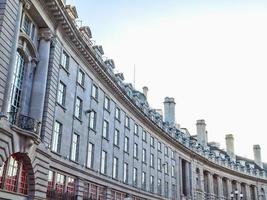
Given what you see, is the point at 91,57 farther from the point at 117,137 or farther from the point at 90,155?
the point at 117,137

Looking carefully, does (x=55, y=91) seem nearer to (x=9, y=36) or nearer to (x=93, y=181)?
(x=9, y=36)

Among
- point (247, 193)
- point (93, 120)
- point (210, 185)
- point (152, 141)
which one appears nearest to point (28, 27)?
point (93, 120)

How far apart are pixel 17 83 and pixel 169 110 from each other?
1984 inches

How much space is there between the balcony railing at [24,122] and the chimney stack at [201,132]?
6071 cm

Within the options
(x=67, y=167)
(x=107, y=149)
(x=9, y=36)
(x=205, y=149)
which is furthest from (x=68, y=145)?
(x=205, y=149)

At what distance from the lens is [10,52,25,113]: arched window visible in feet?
79.7

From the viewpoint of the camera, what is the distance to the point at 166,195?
2272 inches

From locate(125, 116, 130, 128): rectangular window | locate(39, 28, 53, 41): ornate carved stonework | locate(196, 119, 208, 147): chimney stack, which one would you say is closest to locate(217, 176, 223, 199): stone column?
locate(196, 119, 208, 147): chimney stack

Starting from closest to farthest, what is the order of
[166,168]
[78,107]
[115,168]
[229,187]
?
[78,107] → [115,168] → [166,168] → [229,187]

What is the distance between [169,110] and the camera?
240 ft

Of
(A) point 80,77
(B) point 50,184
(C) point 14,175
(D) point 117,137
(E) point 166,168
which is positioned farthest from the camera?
(E) point 166,168

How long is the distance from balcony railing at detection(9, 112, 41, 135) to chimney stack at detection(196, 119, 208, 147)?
199 ft

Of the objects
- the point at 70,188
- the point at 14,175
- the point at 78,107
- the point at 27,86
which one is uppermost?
the point at 78,107

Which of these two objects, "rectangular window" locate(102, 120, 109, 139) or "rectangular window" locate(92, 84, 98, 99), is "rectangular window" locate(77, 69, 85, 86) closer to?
"rectangular window" locate(92, 84, 98, 99)
